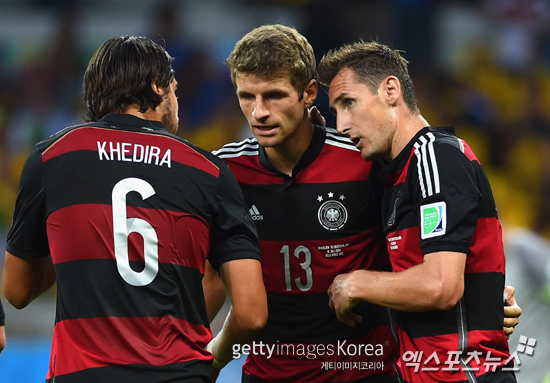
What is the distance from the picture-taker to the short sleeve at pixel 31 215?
207 cm

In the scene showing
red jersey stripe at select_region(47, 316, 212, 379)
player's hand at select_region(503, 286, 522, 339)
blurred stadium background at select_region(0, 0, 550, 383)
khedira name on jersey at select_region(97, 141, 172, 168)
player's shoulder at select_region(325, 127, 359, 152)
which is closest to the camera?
red jersey stripe at select_region(47, 316, 212, 379)

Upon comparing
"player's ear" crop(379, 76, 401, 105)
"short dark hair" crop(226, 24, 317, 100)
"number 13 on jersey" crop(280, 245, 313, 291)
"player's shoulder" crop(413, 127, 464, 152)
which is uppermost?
"short dark hair" crop(226, 24, 317, 100)

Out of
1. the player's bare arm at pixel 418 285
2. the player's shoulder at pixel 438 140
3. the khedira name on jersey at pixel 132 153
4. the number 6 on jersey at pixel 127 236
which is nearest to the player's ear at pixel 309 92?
the player's shoulder at pixel 438 140

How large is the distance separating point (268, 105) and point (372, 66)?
46cm

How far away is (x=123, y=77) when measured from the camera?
88.4 inches

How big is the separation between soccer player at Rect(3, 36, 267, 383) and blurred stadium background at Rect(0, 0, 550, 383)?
18.5 feet

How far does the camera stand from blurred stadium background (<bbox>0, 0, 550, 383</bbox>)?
25.7 ft

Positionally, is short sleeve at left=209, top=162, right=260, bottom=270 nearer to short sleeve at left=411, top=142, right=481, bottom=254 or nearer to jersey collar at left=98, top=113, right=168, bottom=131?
jersey collar at left=98, top=113, right=168, bottom=131

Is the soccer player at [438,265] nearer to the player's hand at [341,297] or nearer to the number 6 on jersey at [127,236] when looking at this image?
the player's hand at [341,297]

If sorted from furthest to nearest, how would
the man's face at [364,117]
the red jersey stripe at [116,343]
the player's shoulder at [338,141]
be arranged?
the player's shoulder at [338,141]
the man's face at [364,117]
the red jersey stripe at [116,343]

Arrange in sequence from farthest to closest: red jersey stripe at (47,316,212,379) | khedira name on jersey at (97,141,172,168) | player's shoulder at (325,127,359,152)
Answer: player's shoulder at (325,127,359,152)
khedira name on jersey at (97,141,172,168)
red jersey stripe at (47,316,212,379)

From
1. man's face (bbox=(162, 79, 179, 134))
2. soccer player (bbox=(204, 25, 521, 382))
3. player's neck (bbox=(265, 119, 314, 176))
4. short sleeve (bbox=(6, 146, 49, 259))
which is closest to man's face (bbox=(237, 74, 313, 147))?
soccer player (bbox=(204, 25, 521, 382))

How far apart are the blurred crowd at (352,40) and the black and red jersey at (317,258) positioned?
4857 millimetres

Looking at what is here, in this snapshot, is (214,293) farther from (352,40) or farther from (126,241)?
(352,40)
